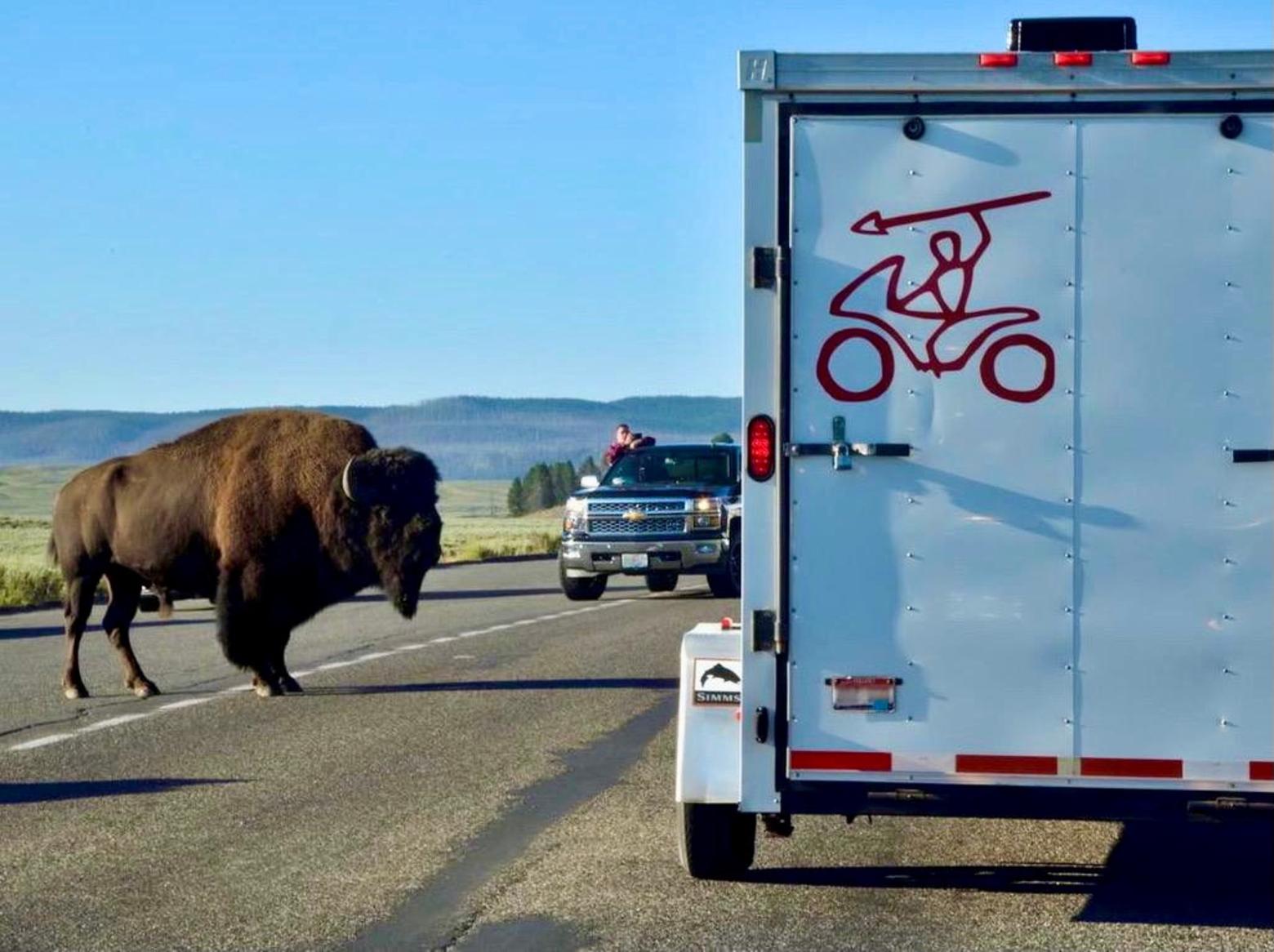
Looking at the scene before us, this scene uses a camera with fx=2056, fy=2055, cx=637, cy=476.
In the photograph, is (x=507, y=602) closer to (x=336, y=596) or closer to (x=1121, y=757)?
(x=336, y=596)

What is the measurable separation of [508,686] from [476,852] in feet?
21.7

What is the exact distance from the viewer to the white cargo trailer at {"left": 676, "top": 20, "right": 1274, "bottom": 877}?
22.7ft

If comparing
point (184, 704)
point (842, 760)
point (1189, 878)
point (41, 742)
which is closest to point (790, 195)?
point (842, 760)

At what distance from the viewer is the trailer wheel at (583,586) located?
25.6 metres

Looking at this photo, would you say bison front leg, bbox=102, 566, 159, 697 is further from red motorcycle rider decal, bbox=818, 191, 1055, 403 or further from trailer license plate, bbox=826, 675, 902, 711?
red motorcycle rider decal, bbox=818, 191, 1055, 403

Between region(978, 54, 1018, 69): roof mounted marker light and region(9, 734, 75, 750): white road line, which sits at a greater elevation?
region(978, 54, 1018, 69): roof mounted marker light

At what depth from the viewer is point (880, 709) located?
711cm

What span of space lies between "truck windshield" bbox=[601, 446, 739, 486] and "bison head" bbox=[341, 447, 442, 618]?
33.2 feet

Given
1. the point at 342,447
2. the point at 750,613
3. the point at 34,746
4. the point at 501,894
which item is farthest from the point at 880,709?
the point at 342,447

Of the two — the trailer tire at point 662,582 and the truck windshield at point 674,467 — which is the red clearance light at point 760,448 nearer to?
the truck windshield at point 674,467

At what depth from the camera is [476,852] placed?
8805 millimetres

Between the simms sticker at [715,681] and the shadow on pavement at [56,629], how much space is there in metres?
14.0

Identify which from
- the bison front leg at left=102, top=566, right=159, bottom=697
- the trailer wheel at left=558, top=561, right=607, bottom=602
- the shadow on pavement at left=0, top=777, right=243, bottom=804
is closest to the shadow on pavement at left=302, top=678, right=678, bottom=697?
the bison front leg at left=102, top=566, right=159, bottom=697

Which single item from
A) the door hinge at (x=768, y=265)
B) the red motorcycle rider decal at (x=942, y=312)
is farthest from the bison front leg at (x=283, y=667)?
the red motorcycle rider decal at (x=942, y=312)
